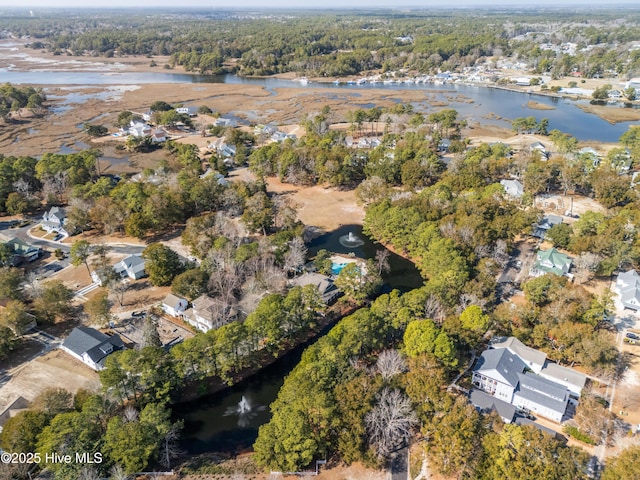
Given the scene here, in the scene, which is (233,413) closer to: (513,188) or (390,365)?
(390,365)

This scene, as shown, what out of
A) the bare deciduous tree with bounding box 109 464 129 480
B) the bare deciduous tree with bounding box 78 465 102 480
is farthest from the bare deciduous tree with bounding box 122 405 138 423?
the bare deciduous tree with bounding box 78 465 102 480

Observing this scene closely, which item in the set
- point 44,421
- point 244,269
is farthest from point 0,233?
point 44,421

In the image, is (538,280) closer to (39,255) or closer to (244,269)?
(244,269)

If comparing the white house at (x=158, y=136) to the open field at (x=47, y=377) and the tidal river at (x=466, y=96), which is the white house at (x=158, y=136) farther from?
the tidal river at (x=466, y=96)

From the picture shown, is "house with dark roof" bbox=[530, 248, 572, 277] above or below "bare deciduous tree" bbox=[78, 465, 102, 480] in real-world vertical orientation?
below

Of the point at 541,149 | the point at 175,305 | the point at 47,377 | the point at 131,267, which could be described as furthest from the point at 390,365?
the point at 541,149

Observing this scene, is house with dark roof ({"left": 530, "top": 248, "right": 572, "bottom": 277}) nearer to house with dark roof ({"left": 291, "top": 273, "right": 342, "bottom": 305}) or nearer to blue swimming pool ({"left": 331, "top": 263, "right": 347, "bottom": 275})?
Answer: blue swimming pool ({"left": 331, "top": 263, "right": 347, "bottom": 275})
